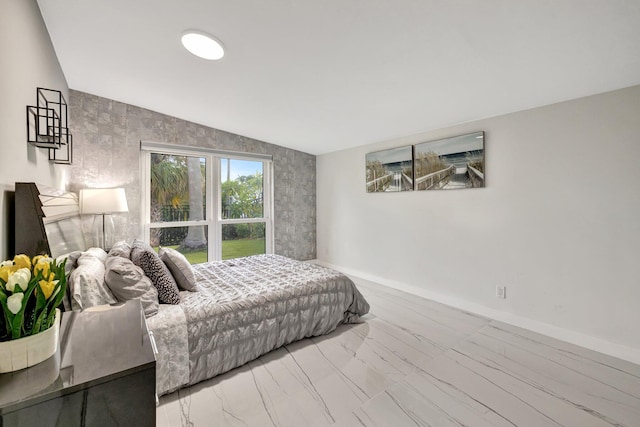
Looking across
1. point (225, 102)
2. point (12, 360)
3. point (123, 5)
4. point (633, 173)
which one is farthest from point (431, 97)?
point (12, 360)

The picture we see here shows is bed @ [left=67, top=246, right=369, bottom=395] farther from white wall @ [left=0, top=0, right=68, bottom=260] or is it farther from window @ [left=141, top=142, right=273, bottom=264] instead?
window @ [left=141, top=142, right=273, bottom=264]

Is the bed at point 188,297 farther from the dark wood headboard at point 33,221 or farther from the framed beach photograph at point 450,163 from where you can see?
the framed beach photograph at point 450,163

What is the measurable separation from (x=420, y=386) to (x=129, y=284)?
6.70 feet

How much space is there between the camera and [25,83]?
166 cm

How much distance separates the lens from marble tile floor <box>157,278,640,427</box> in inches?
65.1

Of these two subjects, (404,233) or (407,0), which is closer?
(407,0)

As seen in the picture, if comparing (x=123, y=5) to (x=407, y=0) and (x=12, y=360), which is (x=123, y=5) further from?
(x=12, y=360)

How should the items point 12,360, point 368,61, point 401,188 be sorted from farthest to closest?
point 401,188
point 368,61
point 12,360

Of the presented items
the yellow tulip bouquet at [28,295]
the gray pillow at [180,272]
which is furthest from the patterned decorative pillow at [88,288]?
the yellow tulip bouquet at [28,295]

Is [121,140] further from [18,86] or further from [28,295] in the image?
[28,295]

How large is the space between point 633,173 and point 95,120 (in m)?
5.30

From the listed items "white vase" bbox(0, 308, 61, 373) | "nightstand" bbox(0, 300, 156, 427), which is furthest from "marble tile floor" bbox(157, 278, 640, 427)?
"white vase" bbox(0, 308, 61, 373)

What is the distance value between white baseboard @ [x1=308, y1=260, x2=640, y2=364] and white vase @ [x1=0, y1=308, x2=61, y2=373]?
3.43m

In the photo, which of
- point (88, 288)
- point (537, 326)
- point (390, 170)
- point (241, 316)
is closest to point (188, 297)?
point (241, 316)
